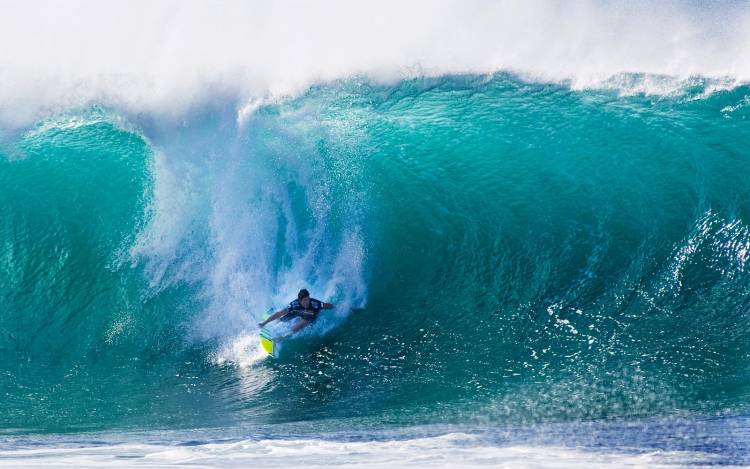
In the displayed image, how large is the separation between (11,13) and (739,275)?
18.4 meters

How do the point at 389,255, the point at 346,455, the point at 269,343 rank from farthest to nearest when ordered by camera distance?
the point at 389,255 < the point at 269,343 < the point at 346,455

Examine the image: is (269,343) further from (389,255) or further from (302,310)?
(389,255)

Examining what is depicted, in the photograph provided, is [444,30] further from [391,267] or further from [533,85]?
[391,267]

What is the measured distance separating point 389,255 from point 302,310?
2370mm

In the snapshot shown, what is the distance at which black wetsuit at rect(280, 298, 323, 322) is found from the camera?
1184 cm

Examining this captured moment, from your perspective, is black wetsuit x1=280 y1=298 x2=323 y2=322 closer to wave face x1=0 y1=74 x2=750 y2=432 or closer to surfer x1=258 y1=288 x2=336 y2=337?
surfer x1=258 y1=288 x2=336 y2=337

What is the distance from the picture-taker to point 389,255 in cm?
1328

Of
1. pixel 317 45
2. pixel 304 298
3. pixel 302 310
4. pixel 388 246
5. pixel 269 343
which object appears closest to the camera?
pixel 304 298

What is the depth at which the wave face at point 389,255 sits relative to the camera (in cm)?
1173

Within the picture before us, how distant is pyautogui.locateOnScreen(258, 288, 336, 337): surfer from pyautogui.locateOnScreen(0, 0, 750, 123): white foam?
239 inches

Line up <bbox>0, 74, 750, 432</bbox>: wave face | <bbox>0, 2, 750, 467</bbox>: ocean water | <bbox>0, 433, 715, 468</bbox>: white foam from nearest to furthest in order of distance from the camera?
<bbox>0, 433, 715, 468</bbox>: white foam → <bbox>0, 2, 750, 467</bbox>: ocean water → <bbox>0, 74, 750, 432</bbox>: wave face

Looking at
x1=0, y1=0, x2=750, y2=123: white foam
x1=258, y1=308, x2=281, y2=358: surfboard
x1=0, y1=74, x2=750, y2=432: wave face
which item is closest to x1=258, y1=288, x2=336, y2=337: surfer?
x1=258, y1=308, x2=281, y2=358: surfboard

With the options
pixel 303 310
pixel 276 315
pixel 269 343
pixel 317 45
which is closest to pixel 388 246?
pixel 303 310

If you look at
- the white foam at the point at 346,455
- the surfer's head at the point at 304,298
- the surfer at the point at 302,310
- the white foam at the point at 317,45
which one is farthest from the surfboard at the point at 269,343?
the white foam at the point at 317,45
